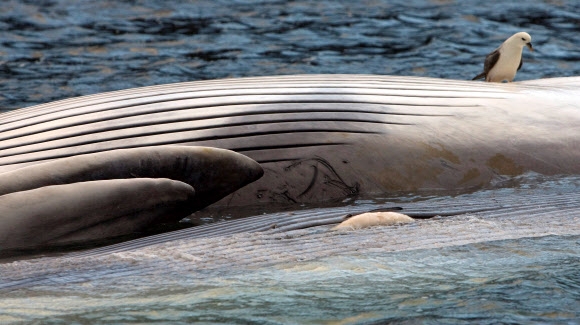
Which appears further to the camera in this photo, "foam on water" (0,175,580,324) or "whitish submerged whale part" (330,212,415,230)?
"whitish submerged whale part" (330,212,415,230)

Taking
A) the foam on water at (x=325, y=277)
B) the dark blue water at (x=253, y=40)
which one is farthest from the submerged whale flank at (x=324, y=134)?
the dark blue water at (x=253, y=40)

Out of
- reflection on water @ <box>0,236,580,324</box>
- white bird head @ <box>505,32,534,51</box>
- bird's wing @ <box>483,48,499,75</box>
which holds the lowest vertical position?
reflection on water @ <box>0,236,580,324</box>

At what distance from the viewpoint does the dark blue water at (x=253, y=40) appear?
9.27m

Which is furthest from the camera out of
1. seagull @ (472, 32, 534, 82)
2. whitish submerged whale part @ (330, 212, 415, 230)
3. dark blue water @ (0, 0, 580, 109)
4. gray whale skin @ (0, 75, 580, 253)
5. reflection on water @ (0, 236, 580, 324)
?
dark blue water @ (0, 0, 580, 109)

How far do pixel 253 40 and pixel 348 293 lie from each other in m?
7.80

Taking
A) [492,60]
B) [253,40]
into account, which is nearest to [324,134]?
[492,60]

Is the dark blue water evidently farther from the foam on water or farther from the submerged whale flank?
the foam on water

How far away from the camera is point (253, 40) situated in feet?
34.0

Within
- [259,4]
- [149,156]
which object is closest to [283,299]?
[149,156]

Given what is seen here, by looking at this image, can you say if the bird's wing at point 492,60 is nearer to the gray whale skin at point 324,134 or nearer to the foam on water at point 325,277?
the gray whale skin at point 324,134

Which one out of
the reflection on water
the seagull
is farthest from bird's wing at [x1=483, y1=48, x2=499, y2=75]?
the reflection on water

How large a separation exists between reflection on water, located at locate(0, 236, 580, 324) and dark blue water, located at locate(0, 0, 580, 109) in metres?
5.61

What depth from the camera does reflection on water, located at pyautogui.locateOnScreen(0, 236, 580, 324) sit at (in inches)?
102

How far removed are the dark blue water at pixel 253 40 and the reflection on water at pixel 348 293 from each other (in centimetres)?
561
